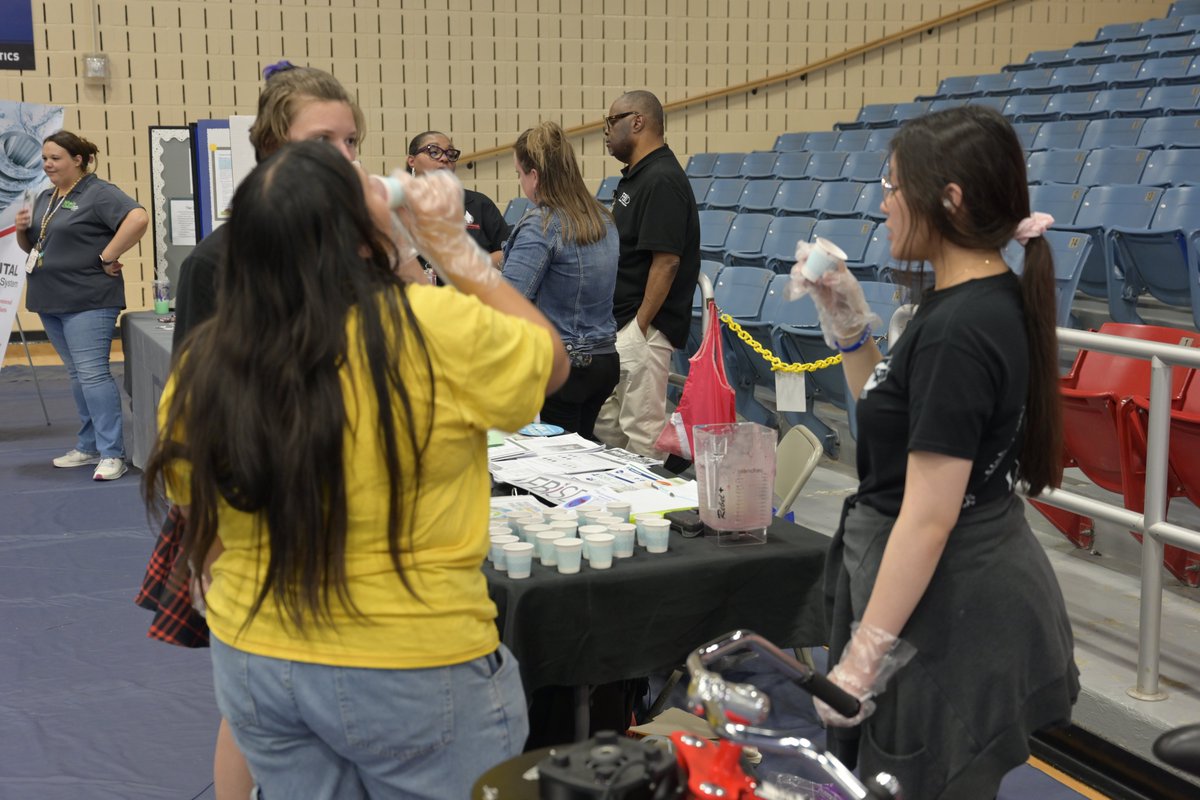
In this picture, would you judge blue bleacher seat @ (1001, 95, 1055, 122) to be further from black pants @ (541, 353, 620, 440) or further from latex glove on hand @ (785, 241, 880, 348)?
latex glove on hand @ (785, 241, 880, 348)

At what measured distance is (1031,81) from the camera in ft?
30.6

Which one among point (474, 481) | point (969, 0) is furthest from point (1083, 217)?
point (969, 0)

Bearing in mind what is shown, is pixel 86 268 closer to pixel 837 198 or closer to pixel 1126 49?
pixel 837 198

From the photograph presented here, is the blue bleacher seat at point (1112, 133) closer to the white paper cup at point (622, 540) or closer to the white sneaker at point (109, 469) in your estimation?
the white sneaker at point (109, 469)

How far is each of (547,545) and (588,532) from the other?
79 millimetres

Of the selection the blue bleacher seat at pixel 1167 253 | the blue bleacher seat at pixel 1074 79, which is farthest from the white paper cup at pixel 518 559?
the blue bleacher seat at pixel 1074 79

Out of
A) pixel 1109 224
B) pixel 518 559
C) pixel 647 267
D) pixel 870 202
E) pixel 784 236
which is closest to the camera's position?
pixel 518 559

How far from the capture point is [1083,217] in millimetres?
5852

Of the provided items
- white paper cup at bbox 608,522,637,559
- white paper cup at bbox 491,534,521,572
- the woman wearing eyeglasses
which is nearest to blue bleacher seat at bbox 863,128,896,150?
the woman wearing eyeglasses

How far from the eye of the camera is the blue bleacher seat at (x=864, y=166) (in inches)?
305

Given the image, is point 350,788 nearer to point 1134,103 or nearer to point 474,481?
point 474,481

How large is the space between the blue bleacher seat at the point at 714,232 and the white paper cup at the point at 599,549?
530 cm

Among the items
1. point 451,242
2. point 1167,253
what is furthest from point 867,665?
point 1167,253

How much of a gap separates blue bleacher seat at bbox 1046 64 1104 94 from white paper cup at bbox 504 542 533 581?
26.5 ft
